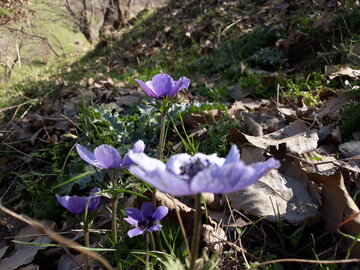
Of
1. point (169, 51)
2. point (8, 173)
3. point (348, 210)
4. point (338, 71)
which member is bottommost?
point (169, 51)

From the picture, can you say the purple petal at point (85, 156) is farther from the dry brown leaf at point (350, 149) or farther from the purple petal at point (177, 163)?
A: the dry brown leaf at point (350, 149)

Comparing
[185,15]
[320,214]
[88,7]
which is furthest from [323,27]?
[88,7]

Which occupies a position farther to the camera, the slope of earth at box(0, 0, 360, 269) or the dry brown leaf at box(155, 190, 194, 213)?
the dry brown leaf at box(155, 190, 194, 213)

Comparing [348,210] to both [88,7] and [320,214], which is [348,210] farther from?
[88,7]

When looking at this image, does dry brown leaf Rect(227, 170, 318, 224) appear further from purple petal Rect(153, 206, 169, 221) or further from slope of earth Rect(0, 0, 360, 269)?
purple petal Rect(153, 206, 169, 221)

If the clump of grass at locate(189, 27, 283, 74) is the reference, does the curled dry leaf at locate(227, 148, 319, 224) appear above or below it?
above

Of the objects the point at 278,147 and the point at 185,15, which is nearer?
the point at 278,147

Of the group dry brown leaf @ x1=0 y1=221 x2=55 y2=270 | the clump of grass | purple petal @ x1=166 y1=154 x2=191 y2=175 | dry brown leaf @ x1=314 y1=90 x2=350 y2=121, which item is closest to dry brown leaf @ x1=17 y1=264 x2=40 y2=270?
dry brown leaf @ x1=0 y1=221 x2=55 y2=270

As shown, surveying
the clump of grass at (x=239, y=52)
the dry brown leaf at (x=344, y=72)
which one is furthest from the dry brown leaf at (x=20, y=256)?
the clump of grass at (x=239, y=52)

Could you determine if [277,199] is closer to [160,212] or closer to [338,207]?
[338,207]
